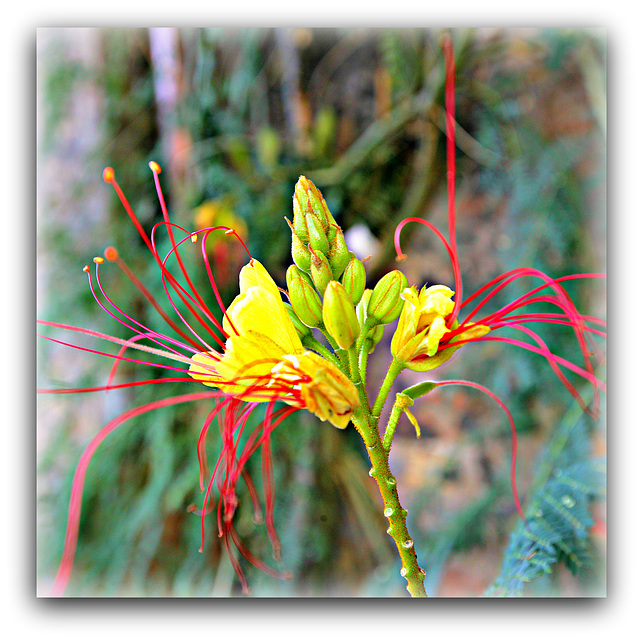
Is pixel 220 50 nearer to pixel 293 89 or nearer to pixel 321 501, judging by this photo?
pixel 293 89

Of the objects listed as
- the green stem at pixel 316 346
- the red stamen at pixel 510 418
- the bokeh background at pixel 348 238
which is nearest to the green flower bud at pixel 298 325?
the green stem at pixel 316 346

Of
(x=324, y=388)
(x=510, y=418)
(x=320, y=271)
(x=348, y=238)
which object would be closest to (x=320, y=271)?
(x=320, y=271)

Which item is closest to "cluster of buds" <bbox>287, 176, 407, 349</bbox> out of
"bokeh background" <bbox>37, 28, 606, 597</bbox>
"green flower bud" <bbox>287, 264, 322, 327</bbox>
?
"green flower bud" <bbox>287, 264, 322, 327</bbox>

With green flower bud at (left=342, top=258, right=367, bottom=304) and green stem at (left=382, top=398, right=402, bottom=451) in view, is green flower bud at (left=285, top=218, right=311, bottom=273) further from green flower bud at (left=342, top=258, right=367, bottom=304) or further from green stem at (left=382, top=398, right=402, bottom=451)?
green stem at (left=382, top=398, right=402, bottom=451)

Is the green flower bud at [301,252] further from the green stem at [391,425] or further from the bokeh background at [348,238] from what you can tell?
the bokeh background at [348,238]

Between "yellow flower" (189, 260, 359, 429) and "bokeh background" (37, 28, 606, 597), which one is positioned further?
"bokeh background" (37, 28, 606, 597)

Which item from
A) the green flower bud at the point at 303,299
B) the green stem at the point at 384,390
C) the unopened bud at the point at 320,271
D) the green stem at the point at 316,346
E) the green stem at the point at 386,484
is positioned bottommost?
the green stem at the point at 386,484
